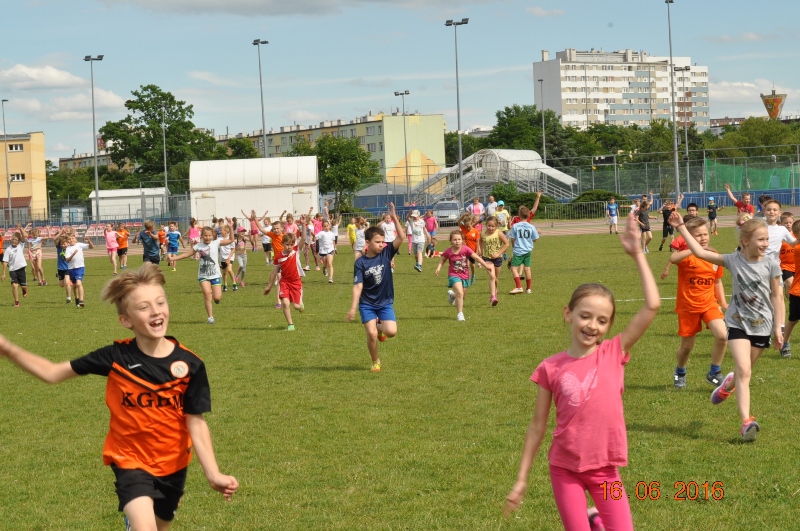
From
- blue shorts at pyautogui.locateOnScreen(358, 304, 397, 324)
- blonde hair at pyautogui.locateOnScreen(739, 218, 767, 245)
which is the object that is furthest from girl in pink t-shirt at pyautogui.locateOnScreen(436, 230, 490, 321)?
blonde hair at pyautogui.locateOnScreen(739, 218, 767, 245)

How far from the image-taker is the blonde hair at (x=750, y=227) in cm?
770

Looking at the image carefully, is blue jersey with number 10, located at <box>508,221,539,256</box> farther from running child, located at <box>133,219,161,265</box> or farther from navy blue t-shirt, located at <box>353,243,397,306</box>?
running child, located at <box>133,219,161,265</box>

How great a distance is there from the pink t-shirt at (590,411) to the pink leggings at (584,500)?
52 millimetres

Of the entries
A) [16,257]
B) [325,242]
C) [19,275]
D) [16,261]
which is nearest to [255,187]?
[325,242]

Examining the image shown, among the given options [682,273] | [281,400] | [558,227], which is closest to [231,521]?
[281,400]

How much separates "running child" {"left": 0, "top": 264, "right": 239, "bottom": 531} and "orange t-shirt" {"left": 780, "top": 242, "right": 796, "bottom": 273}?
11104 millimetres

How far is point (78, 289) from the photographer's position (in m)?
22.2

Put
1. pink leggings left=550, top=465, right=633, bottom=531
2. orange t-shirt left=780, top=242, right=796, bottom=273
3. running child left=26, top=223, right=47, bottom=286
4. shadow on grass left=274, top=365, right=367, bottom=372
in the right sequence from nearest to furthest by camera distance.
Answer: pink leggings left=550, top=465, right=633, bottom=531 < shadow on grass left=274, top=365, right=367, bottom=372 < orange t-shirt left=780, top=242, right=796, bottom=273 < running child left=26, top=223, right=47, bottom=286

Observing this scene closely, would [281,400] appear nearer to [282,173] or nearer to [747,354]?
[747,354]

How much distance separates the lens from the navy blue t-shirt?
464 inches

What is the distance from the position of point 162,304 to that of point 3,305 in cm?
2112

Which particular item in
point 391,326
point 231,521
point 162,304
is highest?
point 162,304

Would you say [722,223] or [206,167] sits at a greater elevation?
[206,167]

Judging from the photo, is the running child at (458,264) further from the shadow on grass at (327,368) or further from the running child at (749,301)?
the running child at (749,301)
